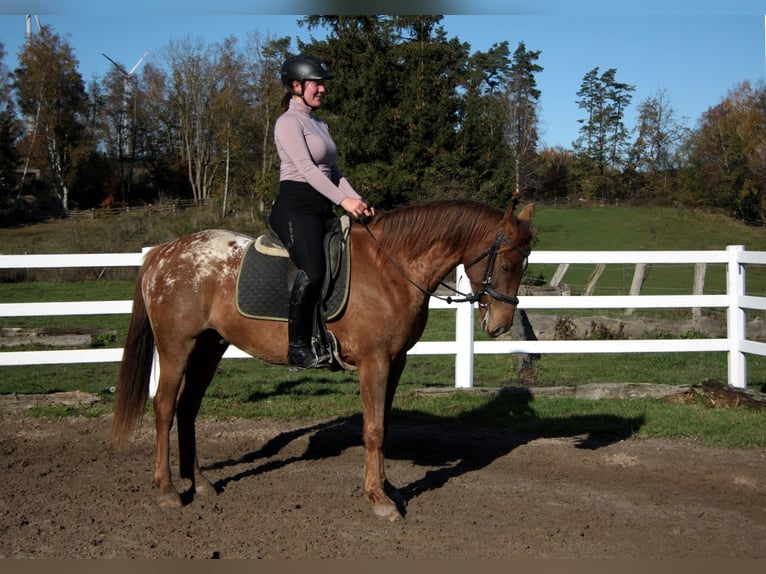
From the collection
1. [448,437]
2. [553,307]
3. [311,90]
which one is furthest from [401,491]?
[553,307]

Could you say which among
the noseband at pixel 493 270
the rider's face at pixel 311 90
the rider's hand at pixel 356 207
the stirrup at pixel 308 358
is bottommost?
the stirrup at pixel 308 358

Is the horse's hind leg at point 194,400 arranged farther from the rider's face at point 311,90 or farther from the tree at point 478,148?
the tree at point 478,148

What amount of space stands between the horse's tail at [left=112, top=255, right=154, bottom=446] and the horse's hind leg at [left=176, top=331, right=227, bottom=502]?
353 millimetres

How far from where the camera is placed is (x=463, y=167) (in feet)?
90.9

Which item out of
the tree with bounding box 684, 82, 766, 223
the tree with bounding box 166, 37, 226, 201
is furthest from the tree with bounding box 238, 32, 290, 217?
the tree with bounding box 684, 82, 766, 223

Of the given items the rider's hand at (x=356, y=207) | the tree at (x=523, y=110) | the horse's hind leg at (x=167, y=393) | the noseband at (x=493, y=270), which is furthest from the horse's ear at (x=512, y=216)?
the tree at (x=523, y=110)

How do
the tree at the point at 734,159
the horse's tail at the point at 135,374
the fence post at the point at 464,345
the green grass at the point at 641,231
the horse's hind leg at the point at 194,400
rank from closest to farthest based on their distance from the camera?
the horse's hind leg at the point at 194,400
the horse's tail at the point at 135,374
the fence post at the point at 464,345
the green grass at the point at 641,231
the tree at the point at 734,159

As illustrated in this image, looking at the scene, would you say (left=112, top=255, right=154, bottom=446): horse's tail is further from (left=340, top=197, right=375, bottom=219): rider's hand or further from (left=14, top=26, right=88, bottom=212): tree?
(left=14, top=26, right=88, bottom=212): tree

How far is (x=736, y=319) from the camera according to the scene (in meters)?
9.17

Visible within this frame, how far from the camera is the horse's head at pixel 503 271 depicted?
16.8 feet

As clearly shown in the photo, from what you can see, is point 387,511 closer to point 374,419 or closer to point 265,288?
point 374,419

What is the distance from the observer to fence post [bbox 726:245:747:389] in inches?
359

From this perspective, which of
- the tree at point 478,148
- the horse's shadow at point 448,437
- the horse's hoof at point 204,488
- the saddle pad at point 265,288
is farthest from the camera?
the tree at point 478,148

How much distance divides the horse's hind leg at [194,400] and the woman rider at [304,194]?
1055 millimetres
